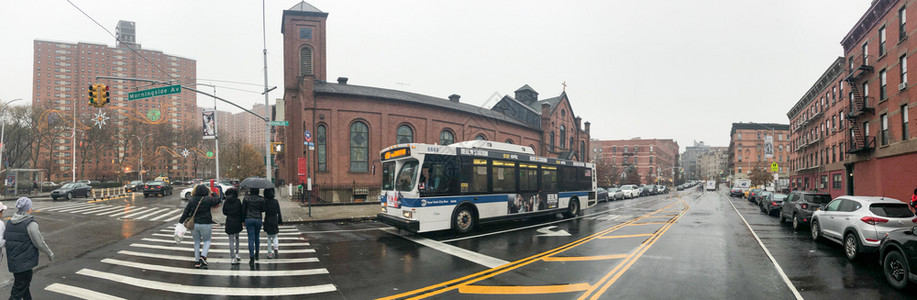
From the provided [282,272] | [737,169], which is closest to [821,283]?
[282,272]

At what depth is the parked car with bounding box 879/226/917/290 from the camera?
5988mm

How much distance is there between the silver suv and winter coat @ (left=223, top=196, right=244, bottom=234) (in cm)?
1318

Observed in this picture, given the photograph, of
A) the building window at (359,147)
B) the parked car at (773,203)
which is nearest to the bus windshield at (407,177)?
the parked car at (773,203)

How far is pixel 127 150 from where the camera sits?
212 ft

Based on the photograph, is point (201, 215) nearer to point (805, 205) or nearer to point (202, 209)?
point (202, 209)

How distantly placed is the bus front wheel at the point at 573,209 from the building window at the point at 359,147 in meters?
18.2

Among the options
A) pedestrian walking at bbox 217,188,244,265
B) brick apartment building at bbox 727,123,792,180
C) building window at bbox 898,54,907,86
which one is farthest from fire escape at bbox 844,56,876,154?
brick apartment building at bbox 727,123,792,180

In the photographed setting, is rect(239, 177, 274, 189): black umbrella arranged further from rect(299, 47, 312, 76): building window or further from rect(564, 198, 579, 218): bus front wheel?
rect(299, 47, 312, 76): building window

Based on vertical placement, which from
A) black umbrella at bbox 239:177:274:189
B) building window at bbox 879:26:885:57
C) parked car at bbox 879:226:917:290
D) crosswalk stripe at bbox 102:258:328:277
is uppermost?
building window at bbox 879:26:885:57

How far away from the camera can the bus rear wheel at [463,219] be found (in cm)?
1233

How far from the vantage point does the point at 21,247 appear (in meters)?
4.81

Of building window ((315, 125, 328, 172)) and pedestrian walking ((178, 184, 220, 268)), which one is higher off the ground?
building window ((315, 125, 328, 172))

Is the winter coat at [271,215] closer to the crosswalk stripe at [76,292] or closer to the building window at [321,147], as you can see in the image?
the crosswalk stripe at [76,292]

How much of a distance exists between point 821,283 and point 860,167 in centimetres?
2715
